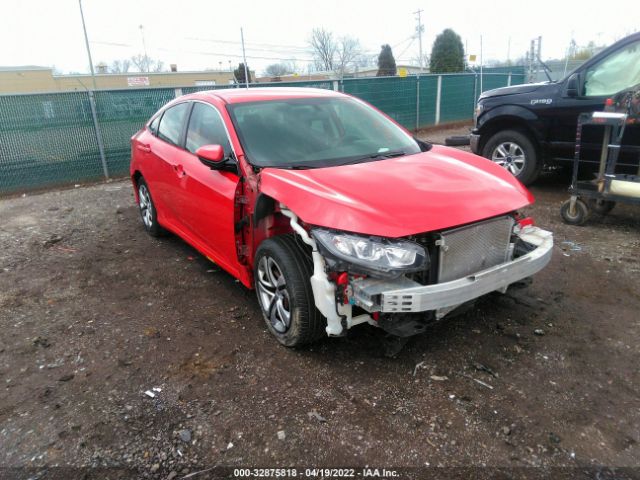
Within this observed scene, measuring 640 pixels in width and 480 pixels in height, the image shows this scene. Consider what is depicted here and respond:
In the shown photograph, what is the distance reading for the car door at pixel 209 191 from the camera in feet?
11.5

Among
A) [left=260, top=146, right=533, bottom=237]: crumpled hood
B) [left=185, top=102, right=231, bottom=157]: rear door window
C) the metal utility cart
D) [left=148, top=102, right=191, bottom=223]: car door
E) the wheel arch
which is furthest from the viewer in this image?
the wheel arch

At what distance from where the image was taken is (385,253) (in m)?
2.59

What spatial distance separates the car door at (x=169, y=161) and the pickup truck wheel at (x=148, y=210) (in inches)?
10.0

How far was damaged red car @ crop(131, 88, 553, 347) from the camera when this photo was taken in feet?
8.57

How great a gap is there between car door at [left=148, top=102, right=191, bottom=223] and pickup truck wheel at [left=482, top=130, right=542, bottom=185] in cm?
493

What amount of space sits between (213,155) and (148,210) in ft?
A: 8.67

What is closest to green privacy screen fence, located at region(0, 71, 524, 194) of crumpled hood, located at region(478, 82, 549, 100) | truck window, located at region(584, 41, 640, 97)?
crumpled hood, located at region(478, 82, 549, 100)

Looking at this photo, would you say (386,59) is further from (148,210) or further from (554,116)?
(148,210)

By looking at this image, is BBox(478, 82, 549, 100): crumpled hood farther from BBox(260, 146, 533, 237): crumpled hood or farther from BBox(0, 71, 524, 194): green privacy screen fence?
BBox(260, 146, 533, 237): crumpled hood

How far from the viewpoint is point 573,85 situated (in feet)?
20.5

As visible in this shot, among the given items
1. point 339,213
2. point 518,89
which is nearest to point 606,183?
point 518,89

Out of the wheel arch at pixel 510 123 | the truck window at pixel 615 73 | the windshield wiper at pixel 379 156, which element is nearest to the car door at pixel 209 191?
the windshield wiper at pixel 379 156

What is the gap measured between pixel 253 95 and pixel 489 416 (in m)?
3.09

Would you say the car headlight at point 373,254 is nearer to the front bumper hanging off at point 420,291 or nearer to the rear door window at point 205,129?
the front bumper hanging off at point 420,291
